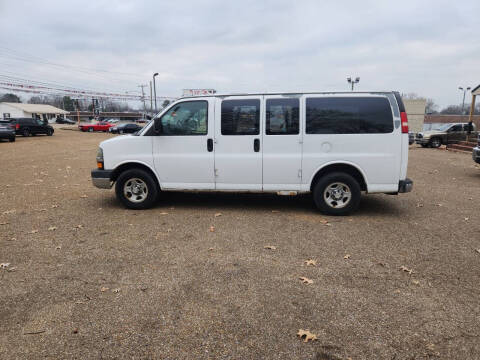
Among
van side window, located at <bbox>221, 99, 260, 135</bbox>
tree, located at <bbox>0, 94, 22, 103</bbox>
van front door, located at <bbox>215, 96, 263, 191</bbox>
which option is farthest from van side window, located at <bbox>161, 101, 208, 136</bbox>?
tree, located at <bbox>0, 94, 22, 103</bbox>

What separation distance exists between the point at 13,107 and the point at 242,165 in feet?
279

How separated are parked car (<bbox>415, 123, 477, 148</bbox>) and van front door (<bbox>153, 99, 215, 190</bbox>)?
63.1 feet

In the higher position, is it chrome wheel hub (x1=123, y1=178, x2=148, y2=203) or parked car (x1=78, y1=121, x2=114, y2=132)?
parked car (x1=78, y1=121, x2=114, y2=132)

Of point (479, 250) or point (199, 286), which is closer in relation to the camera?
point (199, 286)

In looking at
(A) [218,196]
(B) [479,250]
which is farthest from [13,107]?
(B) [479,250]

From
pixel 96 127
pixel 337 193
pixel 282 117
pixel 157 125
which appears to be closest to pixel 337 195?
pixel 337 193

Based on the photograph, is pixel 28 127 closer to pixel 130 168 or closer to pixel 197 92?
pixel 130 168

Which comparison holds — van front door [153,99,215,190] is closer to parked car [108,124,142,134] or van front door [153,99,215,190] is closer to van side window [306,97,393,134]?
van side window [306,97,393,134]

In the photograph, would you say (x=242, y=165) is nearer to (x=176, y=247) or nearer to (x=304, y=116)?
(x=304, y=116)

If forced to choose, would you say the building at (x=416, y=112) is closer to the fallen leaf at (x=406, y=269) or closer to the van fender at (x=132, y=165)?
the van fender at (x=132, y=165)

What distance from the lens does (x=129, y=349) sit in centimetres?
259

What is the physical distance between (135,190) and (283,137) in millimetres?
3015

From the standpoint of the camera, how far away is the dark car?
28.3 m

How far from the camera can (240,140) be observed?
580 centimetres
